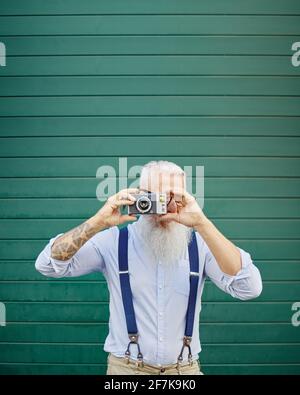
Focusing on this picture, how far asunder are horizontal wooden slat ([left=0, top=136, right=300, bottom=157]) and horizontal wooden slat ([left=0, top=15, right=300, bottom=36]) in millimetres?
937

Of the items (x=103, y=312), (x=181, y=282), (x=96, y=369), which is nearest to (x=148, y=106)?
(x=103, y=312)

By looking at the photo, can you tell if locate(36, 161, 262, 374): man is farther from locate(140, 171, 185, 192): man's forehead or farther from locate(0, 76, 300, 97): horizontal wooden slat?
locate(0, 76, 300, 97): horizontal wooden slat

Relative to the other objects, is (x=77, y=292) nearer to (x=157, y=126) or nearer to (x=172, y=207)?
(x=157, y=126)

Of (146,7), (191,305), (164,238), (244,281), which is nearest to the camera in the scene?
(244,281)

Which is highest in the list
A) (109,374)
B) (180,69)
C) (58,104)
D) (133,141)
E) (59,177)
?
(180,69)

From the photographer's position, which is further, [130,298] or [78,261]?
[78,261]

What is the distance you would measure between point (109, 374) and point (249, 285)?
916mm

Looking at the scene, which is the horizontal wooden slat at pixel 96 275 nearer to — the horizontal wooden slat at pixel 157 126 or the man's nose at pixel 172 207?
the horizontal wooden slat at pixel 157 126

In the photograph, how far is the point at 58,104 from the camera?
12.9 feet

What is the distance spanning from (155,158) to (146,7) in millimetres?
1323

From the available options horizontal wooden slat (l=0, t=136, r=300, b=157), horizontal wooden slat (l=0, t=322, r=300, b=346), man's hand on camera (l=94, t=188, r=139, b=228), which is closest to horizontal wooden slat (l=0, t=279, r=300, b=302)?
horizontal wooden slat (l=0, t=322, r=300, b=346)

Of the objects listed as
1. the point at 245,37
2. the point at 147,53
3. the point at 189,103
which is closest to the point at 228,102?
the point at 189,103

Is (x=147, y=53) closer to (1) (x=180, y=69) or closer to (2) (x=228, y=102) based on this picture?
(1) (x=180, y=69)

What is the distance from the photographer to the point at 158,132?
394 centimetres
